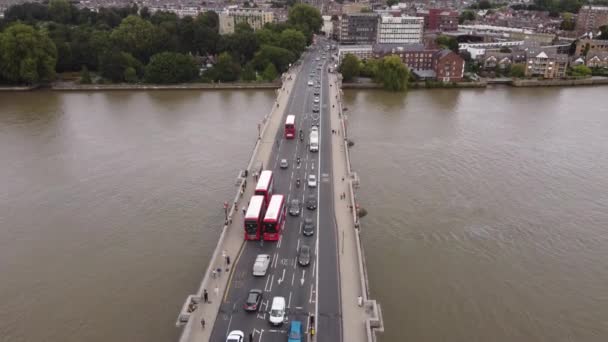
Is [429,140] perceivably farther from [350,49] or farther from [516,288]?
[350,49]

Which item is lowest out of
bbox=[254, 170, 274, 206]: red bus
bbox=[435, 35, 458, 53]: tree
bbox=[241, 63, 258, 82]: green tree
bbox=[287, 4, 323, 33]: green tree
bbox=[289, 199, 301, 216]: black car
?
bbox=[289, 199, 301, 216]: black car

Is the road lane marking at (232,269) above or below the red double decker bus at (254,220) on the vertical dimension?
below

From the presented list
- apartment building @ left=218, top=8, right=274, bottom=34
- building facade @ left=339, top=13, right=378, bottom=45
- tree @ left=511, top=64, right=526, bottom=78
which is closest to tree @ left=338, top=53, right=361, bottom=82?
tree @ left=511, top=64, right=526, bottom=78

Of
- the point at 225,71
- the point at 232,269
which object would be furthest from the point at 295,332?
the point at 225,71

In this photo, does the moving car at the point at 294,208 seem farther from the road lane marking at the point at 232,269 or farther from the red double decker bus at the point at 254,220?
the road lane marking at the point at 232,269

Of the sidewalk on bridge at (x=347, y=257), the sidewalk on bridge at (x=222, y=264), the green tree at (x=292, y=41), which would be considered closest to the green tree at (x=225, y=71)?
the green tree at (x=292, y=41)

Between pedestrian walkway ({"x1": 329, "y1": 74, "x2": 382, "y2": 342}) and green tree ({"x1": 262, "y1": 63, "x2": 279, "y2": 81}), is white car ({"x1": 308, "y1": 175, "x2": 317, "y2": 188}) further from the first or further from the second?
green tree ({"x1": 262, "y1": 63, "x2": 279, "y2": 81})

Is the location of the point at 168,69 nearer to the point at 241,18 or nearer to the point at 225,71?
the point at 225,71
